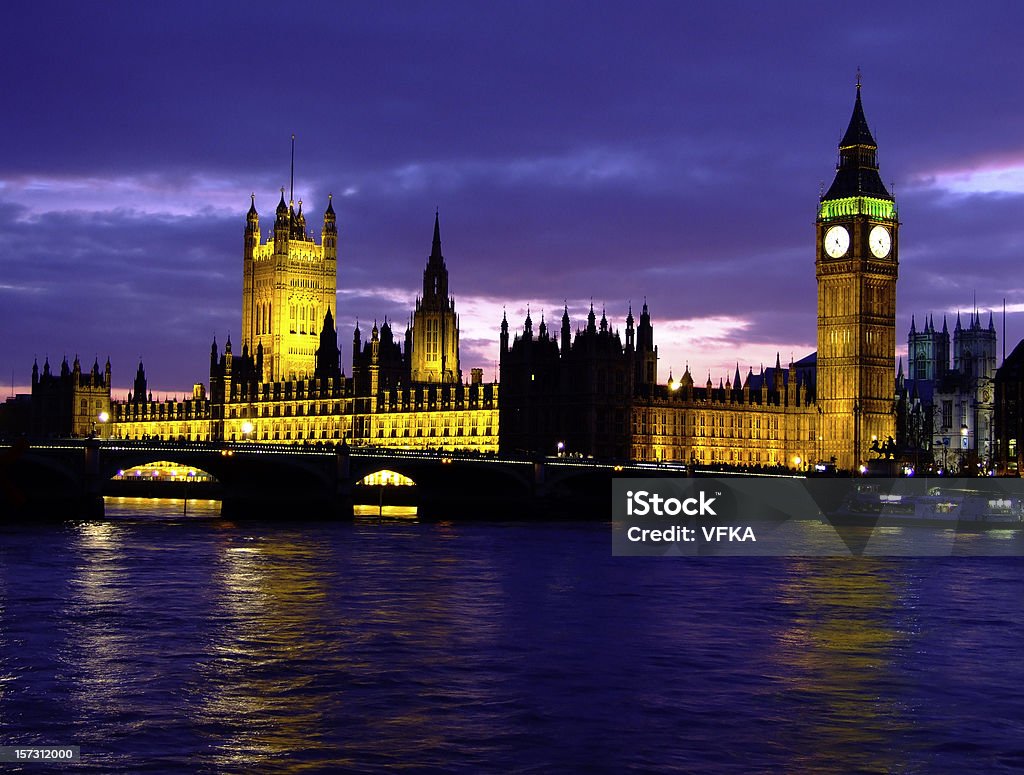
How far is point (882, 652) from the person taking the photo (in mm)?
40469

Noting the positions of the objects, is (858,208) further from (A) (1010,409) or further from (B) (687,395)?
(A) (1010,409)

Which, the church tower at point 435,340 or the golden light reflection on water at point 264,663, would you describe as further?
the church tower at point 435,340

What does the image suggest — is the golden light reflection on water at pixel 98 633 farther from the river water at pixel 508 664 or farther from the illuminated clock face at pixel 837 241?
the illuminated clock face at pixel 837 241

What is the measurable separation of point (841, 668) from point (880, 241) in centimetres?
12286

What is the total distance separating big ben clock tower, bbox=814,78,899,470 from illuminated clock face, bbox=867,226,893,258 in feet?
0.31

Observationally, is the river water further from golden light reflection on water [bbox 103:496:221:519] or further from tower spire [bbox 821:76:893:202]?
tower spire [bbox 821:76:893:202]

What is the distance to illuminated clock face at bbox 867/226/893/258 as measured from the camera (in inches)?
6099

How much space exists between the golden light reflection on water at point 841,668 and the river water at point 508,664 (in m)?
0.10

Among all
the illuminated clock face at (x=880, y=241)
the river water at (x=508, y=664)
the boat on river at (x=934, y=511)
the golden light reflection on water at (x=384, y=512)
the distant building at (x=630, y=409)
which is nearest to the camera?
the river water at (x=508, y=664)

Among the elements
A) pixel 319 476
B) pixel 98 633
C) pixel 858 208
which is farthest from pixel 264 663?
pixel 858 208

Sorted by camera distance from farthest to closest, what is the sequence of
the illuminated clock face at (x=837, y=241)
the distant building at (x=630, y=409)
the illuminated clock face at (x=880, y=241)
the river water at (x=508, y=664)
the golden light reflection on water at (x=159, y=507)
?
the illuminated clock face at (x=880, y=241)
the illuminated clock face at (x=837, y=241)
the distant building at (x=630, y=409)
the golden light reflection on water at (x=159, y=507)
the river water at (x=508, y=664)

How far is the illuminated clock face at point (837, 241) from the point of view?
154m

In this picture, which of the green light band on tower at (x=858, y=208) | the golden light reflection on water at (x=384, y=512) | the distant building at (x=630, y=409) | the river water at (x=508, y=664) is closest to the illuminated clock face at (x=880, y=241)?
the green light band on tower at (x=858, y=208)

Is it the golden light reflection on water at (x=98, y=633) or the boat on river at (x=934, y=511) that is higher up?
the boat on river at (x=934, y=511)
